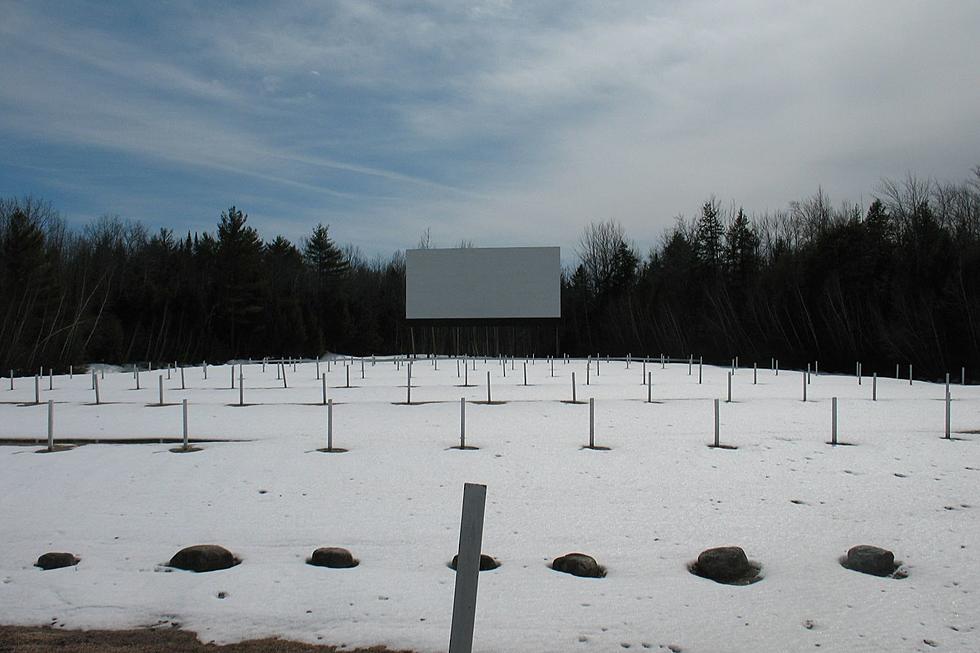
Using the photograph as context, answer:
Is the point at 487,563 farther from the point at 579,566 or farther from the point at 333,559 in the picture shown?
the point at 333,559

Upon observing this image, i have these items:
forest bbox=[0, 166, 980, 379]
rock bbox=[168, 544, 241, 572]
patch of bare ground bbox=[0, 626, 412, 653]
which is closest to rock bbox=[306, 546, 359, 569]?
rock bbox=[168, 544, 241, 572]

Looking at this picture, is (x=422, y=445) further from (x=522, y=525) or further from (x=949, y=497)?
(x=949, y=497)

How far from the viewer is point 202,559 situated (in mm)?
7438

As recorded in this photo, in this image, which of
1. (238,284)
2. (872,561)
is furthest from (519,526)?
(238,284)

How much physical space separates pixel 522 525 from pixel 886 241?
160 feet

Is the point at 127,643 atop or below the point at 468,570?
below

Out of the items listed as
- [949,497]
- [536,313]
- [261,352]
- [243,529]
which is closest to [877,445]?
[949,497]

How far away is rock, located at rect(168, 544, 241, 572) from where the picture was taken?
7.43 meters

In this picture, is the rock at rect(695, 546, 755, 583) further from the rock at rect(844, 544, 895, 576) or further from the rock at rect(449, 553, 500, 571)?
the rock at rect(449, 553, 500, 571)

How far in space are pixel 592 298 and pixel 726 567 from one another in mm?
77364

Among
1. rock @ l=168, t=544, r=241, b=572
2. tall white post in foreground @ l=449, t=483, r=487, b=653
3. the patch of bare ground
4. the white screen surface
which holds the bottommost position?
the patch of bare ground

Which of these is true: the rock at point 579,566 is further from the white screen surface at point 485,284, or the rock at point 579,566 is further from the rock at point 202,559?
the white screen surface at point 485,284

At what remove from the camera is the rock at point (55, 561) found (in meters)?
7.49

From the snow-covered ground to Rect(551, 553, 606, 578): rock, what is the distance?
0.45 feet
